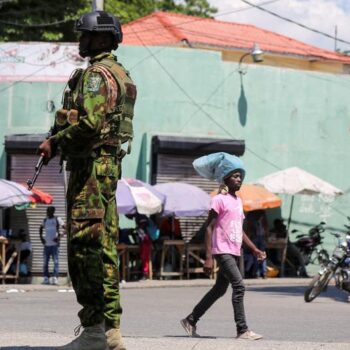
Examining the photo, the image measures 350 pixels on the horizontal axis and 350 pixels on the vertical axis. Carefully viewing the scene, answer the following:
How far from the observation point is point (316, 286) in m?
18.3

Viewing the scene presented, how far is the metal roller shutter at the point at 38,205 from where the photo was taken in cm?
2658

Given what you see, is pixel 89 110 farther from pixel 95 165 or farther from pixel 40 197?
pixel 40 197

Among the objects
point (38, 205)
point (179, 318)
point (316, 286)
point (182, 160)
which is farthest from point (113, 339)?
point (182, 160)

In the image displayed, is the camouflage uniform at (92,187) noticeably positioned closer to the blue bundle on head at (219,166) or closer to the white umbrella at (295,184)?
the blue bundle on head at (219,166)

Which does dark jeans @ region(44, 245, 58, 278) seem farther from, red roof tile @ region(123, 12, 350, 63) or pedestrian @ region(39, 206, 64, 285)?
red roof tile @ region(123, 12, 350, 63)

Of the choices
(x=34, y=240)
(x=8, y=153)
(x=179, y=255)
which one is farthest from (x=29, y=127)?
(x=179, y=255)

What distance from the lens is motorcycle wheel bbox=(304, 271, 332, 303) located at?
1827 cm

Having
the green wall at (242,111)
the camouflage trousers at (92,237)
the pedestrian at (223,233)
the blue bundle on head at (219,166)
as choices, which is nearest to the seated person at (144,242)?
the green wall at (242,111)

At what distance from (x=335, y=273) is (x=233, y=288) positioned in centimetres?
819

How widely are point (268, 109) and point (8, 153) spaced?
709 cm

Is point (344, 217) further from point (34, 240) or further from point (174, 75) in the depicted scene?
point (34, 240)

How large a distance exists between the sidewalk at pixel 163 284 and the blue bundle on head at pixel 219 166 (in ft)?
35.8

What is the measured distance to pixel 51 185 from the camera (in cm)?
2662

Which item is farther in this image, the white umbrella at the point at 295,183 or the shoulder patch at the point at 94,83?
the white umbrella at the point at 295,183
